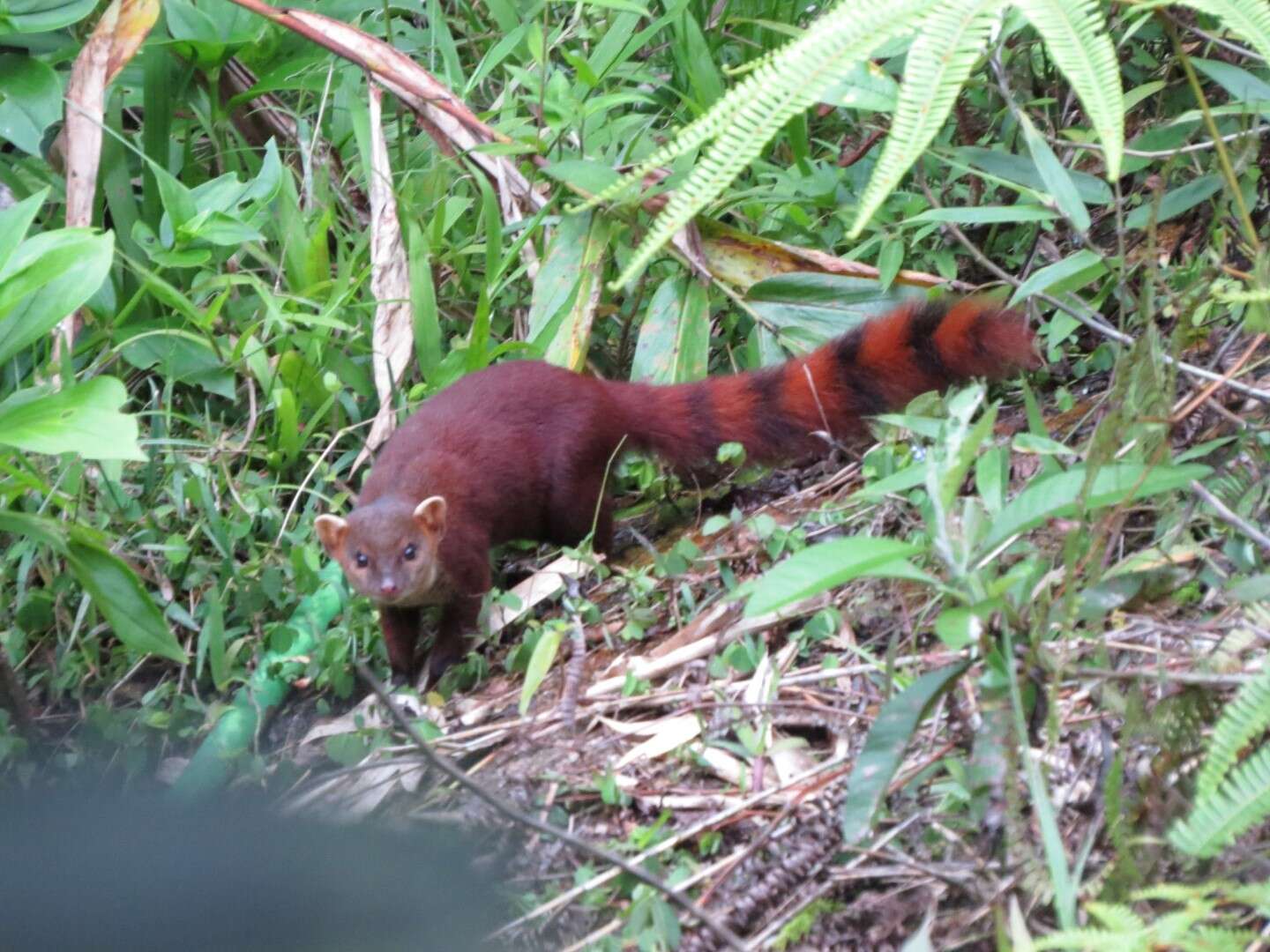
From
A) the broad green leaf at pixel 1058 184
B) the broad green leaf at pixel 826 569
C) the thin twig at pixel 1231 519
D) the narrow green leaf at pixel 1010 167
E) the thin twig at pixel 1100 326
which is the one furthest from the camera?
the narrow green leaf at pixel 1010 167

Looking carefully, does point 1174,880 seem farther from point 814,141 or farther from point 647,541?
point 814,141

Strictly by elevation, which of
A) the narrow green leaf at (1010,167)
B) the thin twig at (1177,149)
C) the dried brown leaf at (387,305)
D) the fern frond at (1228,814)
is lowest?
the dried brown leaf at (387,305)

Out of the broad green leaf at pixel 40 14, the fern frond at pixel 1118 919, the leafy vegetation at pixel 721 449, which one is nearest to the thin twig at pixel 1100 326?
the leafy vegetation at pixel 721 449

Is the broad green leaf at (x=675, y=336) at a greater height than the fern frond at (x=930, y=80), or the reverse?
the fern frond at (x=930, y=80)

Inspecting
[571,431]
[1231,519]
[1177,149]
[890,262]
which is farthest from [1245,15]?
[571,431]

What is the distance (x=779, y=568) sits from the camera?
2623 mm

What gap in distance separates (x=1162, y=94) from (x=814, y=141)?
62.0 inches

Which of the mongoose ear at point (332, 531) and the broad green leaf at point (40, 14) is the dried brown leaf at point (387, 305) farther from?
the broad green leaf at point (40, 14)

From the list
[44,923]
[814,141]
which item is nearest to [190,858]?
[44,923]

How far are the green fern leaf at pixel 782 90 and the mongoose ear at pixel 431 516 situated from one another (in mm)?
2485

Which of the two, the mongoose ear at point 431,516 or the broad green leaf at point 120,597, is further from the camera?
the mongoose ear at point 431,516

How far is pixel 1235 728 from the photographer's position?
2.27 metres

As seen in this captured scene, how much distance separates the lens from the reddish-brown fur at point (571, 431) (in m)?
4.78

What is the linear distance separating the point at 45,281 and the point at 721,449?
7.21 feet
